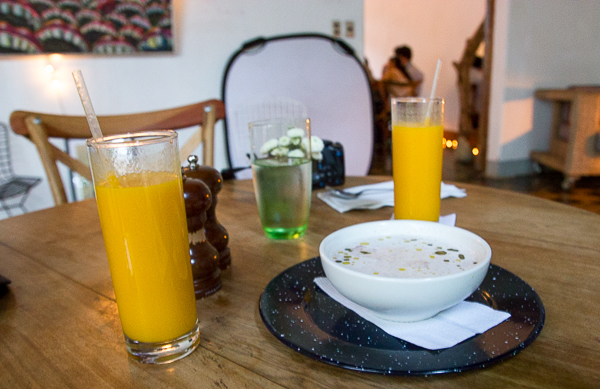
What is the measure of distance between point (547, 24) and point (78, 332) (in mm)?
4461

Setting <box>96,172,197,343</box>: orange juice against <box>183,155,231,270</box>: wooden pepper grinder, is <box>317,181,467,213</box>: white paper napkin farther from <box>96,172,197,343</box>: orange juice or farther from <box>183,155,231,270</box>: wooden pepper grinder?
<box>96,172,197,343</box>: orange juice

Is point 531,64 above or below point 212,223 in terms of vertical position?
above

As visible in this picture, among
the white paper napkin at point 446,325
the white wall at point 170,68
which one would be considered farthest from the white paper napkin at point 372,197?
the white wall at point 170,68

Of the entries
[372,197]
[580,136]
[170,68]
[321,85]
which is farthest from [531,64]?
[372,197]

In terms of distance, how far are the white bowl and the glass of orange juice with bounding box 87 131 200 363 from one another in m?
0.16

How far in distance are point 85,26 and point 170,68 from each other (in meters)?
0.50

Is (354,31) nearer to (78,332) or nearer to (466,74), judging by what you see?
(466,74)

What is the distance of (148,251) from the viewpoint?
467 mm

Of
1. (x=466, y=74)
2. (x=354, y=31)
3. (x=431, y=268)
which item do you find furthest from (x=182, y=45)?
(x=466, y=74)

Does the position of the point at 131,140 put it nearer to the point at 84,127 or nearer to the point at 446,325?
the point at 446,325

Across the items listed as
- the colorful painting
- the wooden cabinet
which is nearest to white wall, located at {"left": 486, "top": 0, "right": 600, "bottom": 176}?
the wooden cabinet

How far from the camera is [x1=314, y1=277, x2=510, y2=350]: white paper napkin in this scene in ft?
1.53

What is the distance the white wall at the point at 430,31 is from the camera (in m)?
6.48

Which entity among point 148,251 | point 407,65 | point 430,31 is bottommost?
point 148,251
